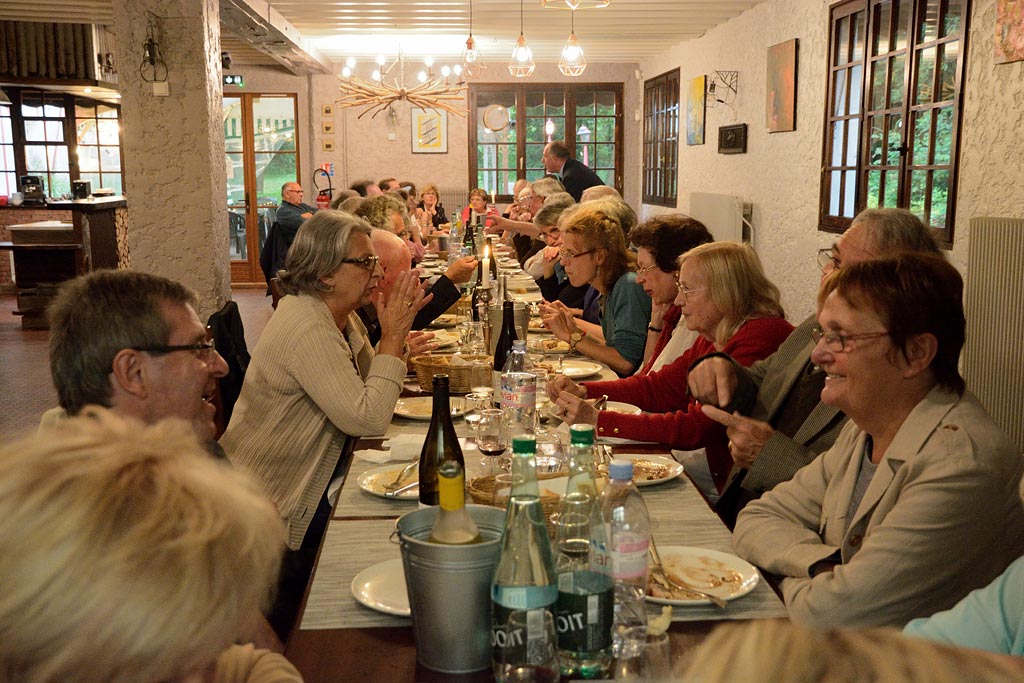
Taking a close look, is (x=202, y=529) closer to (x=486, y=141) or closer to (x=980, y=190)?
(x=980, y=190)

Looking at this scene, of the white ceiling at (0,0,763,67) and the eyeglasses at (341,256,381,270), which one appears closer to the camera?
the eyeglasses at (341,256,381,270)

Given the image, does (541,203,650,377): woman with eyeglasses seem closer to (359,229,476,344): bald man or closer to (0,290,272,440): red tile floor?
(359,229,476,344): bald man

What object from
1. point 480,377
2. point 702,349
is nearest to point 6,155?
point 480,377

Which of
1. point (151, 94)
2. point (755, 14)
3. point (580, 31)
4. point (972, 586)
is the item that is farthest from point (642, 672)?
point (580, 31)

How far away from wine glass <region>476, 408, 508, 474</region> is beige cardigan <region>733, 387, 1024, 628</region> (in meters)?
0.61

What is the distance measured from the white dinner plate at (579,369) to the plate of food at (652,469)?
98cm

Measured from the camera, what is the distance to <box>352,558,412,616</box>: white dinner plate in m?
1.46

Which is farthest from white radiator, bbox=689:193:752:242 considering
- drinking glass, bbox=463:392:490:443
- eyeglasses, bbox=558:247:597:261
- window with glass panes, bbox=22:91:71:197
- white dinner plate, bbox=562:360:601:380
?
window with glass panes, bbox=22:91:71:197

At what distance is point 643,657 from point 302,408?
1.56 meters

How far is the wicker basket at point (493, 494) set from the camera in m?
1.68

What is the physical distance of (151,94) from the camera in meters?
6.02

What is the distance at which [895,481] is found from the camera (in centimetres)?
167

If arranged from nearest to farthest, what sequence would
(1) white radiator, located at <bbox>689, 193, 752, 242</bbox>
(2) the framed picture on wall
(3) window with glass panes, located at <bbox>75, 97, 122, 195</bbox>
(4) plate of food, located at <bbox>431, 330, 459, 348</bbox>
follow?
1. (4) plate of food, located at <bbox>431, 330, 459, 348</bbox>
2. (1) white radiator, located at <bbox>689, 193, 752, 242</bbox>
3. (3) window with glass panes, located at <bbox>75, 97, 122, 195</bbox>
4. (2) the framed picture on wall

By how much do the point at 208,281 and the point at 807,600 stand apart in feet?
17.4
